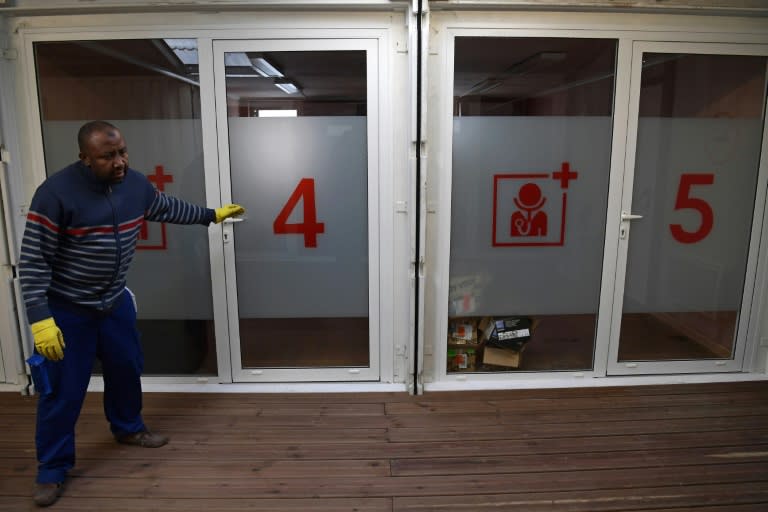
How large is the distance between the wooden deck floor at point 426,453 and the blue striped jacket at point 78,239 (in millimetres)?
774

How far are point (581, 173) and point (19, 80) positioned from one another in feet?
9.71

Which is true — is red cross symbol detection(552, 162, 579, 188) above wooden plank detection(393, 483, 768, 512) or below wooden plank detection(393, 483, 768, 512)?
above

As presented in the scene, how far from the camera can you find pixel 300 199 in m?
2.66

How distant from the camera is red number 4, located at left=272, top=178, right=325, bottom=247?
104 inches

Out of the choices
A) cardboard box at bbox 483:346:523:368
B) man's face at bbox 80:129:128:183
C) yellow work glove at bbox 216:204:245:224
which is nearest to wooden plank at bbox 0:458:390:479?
cardboard box at bbox 483:346:523:368

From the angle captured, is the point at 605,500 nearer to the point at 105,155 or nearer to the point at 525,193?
the point at 525,193

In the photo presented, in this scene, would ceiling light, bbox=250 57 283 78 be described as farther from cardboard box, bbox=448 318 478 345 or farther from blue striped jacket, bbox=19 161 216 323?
cardboard box, bbox=448 318 478 345

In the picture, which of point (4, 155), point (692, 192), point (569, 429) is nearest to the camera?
point (569, 429)

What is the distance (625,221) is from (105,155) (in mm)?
2520

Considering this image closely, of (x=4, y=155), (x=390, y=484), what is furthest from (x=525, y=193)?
(x=4, y=155)

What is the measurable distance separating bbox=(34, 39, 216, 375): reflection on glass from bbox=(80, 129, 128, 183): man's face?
2.36 feet

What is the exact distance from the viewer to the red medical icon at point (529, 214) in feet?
8.74

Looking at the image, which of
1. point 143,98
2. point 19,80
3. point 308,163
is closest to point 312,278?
point 308,163

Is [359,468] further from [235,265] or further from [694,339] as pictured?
[694,339]
